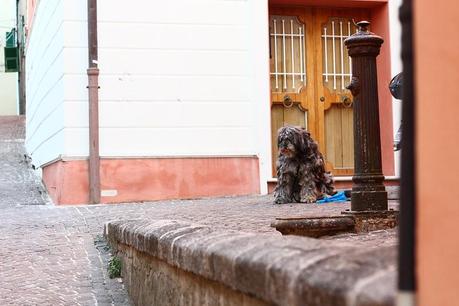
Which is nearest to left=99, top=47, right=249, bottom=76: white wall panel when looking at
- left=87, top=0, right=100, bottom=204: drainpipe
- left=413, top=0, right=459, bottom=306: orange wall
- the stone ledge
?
left=87, top=0, right=100, bottom=204: drainpipe

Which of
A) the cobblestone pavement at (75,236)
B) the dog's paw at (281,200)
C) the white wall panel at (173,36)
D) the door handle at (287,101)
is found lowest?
the cobblestone pavement at (75,236)

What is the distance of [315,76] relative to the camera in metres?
11.2

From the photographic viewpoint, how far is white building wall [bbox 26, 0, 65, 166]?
33.8 ft

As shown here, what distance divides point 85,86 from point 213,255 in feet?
24.9

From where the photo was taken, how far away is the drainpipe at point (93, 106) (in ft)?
31.4

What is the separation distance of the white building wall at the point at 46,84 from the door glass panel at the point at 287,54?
2887mm

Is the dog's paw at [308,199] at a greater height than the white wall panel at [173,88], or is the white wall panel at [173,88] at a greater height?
the white wall panel at [173,88]

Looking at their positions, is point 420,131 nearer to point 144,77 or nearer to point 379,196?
point 379,196

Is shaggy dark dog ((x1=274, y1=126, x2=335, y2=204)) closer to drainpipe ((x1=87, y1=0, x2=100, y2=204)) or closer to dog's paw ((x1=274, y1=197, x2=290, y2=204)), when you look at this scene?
dog's paw ((x1=274, y1=197, x2=290, y2=204))

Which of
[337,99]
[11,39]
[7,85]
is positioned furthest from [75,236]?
[7,85]

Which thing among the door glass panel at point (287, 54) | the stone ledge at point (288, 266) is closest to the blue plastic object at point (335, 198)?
the door glass panel at point (287, 54)

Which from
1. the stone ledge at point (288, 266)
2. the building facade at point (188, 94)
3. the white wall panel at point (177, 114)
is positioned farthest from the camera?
the white wall panel at point (177, 114)

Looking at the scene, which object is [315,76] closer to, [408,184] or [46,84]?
[46,84]

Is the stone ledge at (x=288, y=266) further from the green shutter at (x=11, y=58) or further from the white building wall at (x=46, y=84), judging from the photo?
the green shutter at (x=11, y=58)
